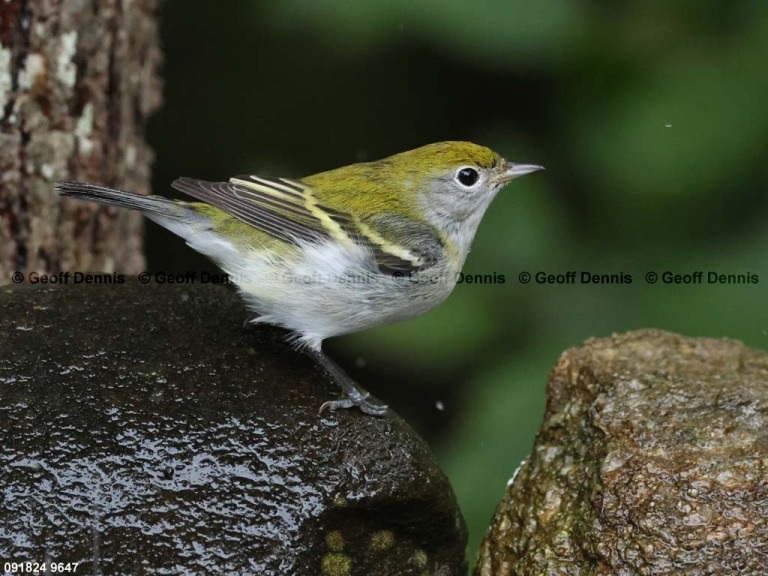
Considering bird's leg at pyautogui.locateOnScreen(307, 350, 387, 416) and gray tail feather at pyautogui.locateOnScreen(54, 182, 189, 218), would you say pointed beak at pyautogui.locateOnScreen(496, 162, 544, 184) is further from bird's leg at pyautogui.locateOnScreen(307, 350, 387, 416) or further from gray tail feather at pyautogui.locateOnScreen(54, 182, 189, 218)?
gray tail feather at pyautogui.locateOnScreen(54, 182, 189, 218)

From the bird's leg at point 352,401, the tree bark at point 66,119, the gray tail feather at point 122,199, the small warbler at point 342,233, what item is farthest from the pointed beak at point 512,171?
the tree bark at point 66,119

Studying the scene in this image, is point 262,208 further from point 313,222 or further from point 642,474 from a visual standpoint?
point 642,474

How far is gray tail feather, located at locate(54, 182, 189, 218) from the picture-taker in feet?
12.0

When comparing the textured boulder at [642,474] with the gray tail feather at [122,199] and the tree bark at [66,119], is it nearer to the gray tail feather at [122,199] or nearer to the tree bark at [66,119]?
the gray tail feather at [122,199]

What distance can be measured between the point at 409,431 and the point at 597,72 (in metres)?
2.39

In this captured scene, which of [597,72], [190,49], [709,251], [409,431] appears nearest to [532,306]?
[709,251]

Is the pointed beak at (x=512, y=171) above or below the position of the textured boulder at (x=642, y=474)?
above

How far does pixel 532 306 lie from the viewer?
4906 mm

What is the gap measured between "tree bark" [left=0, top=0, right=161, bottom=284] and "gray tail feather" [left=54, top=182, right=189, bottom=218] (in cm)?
70

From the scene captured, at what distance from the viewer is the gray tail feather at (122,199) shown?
365cm

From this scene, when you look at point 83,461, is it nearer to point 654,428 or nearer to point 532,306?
point 654,428

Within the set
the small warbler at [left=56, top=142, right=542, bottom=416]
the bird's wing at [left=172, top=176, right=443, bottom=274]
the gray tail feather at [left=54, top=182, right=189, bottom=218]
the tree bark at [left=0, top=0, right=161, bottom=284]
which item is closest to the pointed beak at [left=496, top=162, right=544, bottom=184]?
the small warbler at [left=56, top=142, right=542, bottom=416]

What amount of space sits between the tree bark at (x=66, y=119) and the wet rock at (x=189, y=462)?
2.82ft

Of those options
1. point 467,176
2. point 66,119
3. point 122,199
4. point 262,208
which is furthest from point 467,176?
point 66,119
